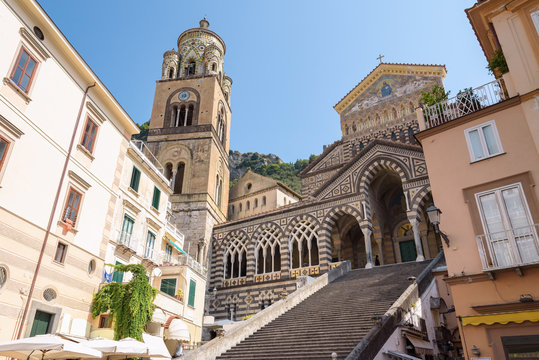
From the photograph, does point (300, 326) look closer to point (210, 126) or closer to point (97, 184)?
point (97, 184)

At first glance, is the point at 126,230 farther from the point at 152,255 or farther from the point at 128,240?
the point at 152,255

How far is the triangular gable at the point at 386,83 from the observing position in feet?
97.0

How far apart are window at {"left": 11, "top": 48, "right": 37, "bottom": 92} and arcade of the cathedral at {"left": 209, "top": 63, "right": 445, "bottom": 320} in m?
17.1

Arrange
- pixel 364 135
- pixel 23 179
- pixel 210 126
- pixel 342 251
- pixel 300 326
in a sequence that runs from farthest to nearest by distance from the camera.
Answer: pixel 210 126, pixel 364 135, pixel 342 251, pixel 300 326, pixel 23 179

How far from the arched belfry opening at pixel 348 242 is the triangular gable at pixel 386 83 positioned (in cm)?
1138

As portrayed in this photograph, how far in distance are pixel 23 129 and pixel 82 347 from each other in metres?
6.36

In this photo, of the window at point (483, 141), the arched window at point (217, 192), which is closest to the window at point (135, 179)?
the window at point (483, 141)

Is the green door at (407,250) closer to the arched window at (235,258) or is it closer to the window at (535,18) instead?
the arched window at (235,258)

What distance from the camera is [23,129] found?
35.5ft

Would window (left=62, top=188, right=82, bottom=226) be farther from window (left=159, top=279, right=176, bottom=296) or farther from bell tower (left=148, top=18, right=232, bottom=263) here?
bell tower (left=148, top=18, right=232, bottom=263)

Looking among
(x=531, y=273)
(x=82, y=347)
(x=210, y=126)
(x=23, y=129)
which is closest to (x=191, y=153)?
(x=210, y=126)

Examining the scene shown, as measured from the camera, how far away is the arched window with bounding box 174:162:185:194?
31355 millimetres

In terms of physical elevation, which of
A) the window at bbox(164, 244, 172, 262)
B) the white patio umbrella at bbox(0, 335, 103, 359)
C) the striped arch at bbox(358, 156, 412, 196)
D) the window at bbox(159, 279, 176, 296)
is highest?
the striped arch at bbox(358, 156, 412, 196)

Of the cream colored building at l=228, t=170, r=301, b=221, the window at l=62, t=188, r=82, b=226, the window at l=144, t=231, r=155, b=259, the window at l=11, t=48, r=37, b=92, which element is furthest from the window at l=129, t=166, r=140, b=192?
the cream colored building at l=228, t=170, r=301, b=221
